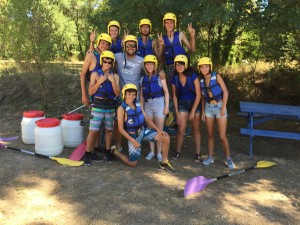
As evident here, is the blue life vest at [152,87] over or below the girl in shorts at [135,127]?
over

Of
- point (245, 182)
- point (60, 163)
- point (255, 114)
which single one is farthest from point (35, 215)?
point (255, 114)

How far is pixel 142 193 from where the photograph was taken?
4.33m

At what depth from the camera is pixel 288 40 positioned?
303 inches

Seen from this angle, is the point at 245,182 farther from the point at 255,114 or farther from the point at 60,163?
the point at 60,163

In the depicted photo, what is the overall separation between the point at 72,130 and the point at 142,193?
2.41 m

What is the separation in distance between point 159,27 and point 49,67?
3.59m

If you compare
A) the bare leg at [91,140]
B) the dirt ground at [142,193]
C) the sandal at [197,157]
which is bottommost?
the dirt ground at [142,193]

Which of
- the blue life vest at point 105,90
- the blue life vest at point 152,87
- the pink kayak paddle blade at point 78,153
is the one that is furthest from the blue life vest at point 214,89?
the pink kayak paddle blade at point 78,153

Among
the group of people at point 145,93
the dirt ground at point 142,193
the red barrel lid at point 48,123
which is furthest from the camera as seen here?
the red barrel lid at point 48,123

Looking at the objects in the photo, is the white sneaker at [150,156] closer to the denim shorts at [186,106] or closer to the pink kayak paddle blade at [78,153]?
the denim shorts at [186,106]

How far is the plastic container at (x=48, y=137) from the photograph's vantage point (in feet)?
18.1

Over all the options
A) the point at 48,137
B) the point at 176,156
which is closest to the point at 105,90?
the point at 48,137

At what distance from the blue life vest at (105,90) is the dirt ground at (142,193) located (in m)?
1.15

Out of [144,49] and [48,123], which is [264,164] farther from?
[48,123]
